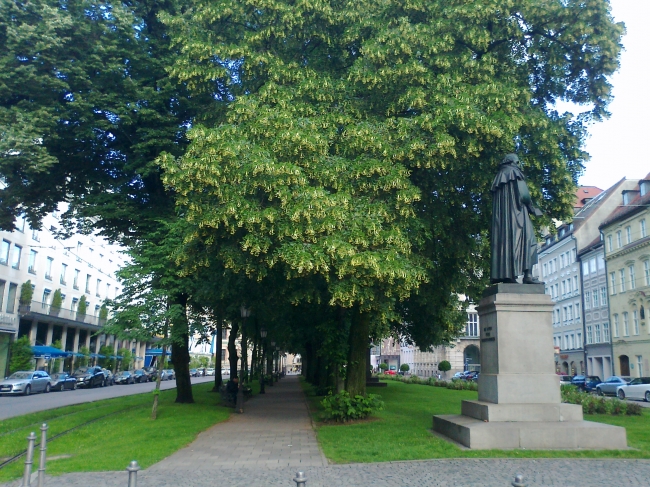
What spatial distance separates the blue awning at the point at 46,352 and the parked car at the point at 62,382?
193 inches

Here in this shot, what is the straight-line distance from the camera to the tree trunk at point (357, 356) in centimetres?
1808

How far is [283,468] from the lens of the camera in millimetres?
10789

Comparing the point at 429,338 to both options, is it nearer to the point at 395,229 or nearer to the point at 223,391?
the point at 223,391

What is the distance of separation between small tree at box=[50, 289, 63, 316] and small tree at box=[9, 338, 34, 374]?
8.17 metres

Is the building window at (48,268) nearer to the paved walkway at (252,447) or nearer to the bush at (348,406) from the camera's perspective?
the paved walkway at (252,447)

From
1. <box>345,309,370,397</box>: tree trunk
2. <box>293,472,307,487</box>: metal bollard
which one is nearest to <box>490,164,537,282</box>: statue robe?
<box>345,309,370,397</box>: tree trunk

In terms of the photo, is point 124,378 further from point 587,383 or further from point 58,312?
point 587,383

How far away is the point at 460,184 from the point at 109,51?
36.6 feet

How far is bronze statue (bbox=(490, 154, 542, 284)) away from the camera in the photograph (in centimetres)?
1352

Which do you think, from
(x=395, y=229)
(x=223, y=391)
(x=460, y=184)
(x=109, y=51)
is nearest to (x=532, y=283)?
(x=395, y=229)

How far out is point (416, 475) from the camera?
9.62 metres

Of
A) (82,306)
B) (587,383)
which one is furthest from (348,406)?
(82,306)

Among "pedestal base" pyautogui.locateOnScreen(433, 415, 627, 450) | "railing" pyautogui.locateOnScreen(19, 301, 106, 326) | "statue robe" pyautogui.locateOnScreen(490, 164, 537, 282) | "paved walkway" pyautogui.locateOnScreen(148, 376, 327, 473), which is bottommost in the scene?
"paved walkway" pyautogui.locateOnScreen(148, 376, 327, 473)

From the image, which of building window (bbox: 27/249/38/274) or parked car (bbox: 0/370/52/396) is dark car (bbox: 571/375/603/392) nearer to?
parked car (bbox: 0/370/52/396)
